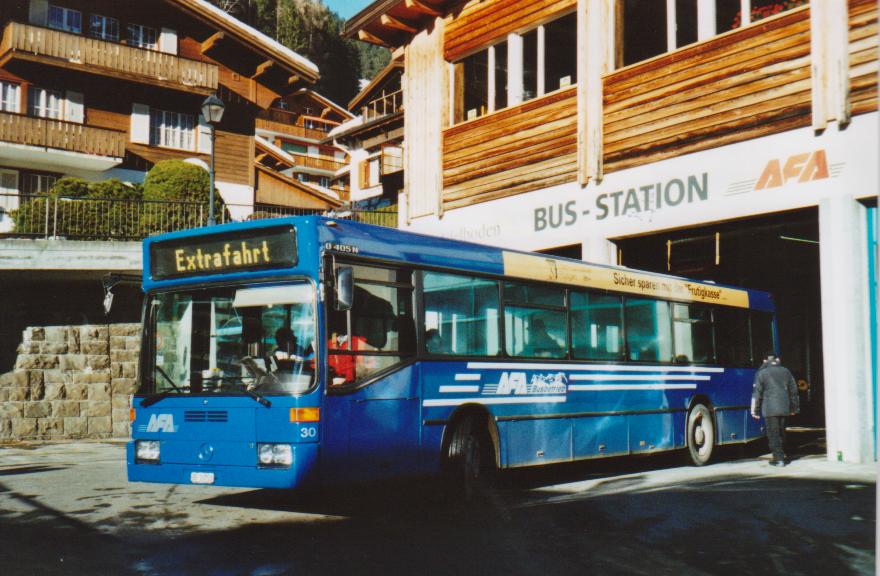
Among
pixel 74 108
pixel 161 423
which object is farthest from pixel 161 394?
pixel 74 108

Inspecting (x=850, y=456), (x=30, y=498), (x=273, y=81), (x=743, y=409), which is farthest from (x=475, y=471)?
(x=273, y=81)

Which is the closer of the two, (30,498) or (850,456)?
(30,498)

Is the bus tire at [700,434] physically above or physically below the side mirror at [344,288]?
below

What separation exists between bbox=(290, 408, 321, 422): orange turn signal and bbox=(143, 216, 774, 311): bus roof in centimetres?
119

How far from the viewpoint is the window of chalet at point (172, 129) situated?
1334 inches

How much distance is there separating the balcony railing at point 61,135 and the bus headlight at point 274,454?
25540mm

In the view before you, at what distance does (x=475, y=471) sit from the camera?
9469 millimetres

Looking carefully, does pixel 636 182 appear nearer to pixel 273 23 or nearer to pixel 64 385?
pixel 64 385

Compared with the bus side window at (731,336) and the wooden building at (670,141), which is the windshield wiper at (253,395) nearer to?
the wooden building at (670,141)

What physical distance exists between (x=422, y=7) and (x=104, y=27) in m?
18.1

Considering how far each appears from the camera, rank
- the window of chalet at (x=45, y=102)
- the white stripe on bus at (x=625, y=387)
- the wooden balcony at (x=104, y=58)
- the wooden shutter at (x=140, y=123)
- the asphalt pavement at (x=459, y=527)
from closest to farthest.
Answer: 1. the asphalt pavement at (x=459, y=527)
2. the white stripe on bus at (x=625, y=387)
3. the wooden balcony at (x=104, y=58)
4. the window of chalet at (x=45, y=102)
5. the wooden shutter at (x=140, y=123)

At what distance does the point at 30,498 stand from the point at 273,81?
98.9 ft

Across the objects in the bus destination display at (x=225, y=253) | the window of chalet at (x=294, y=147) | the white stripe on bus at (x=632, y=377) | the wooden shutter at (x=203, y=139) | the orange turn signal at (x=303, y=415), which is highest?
the window of chalet at (x=294, y=147)

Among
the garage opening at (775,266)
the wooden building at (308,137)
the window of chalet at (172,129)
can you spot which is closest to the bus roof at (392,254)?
the garage opening at (775,266)
